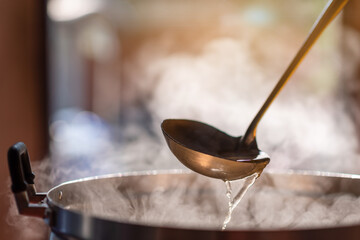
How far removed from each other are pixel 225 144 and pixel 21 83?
89 cm

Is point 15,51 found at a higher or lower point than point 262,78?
higher

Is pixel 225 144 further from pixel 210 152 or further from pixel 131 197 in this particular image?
pixel 131 197

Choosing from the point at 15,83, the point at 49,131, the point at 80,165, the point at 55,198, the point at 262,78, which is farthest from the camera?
the point at 262,78

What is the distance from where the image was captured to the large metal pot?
367mm

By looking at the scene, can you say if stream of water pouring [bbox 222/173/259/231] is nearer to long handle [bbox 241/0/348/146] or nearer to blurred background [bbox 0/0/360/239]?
long handle [bbox 241/0/348/146]

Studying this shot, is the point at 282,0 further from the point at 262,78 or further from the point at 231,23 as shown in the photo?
the point at 262,78

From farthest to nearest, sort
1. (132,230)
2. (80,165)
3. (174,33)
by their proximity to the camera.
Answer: (174,33)
(80,165)
(132,230)

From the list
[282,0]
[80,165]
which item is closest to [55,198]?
[80,165]

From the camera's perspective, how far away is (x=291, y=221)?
2.38 feet

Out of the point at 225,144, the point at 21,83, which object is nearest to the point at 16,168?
the point at 225,144

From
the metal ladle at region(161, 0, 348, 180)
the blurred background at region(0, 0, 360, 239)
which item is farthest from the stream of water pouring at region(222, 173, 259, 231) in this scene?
the blurred background at region(0, 0, 360, 239)

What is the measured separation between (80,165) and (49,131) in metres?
0.28

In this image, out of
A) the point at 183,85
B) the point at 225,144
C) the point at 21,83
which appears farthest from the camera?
the point at 183,85

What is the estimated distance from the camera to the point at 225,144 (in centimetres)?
72
